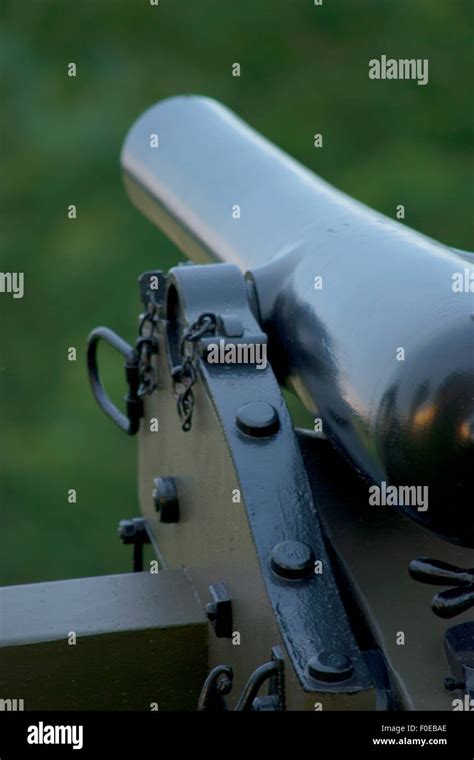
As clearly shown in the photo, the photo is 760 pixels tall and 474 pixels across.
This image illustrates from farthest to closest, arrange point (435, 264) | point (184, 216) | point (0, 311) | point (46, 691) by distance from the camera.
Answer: point (0, 311) → point (184, 216) → point (46, 691) → point (435, 264)

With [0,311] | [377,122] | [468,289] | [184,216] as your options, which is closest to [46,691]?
[468,289]

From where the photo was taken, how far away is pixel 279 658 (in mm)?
1402

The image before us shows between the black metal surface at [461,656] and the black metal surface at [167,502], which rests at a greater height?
the black metal surface at [167,502]

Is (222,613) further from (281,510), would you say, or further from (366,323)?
(366,323)

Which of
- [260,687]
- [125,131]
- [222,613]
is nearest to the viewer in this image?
[260,687]

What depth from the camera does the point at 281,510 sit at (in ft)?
4.85

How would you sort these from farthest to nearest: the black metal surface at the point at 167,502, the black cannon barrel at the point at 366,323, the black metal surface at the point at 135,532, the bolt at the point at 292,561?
1. the black metal surface at the point at 135,532
2. the black metal surface at the point at 167,502
3. the bolt at the point at 292,561
4. the black cannon barrel at the point at 366,323

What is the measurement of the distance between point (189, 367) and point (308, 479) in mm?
210

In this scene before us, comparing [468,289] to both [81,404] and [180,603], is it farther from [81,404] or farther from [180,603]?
[81,404]

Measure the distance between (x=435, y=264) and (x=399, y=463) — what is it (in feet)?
0.69

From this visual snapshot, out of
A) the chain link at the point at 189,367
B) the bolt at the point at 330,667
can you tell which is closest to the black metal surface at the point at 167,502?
the chain link at the point at 189,367

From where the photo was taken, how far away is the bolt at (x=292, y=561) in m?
1.44

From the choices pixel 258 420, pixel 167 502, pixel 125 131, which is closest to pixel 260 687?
pixel 258 420

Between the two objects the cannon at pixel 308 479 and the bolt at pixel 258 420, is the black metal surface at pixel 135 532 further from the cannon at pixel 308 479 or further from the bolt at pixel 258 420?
the bolt at pixel 258 420
